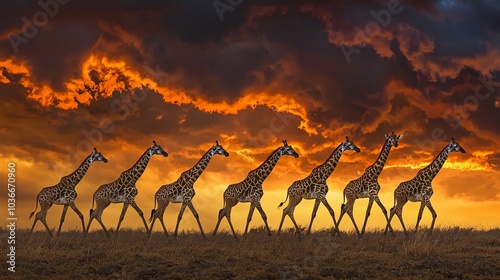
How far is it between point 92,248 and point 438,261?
36.4 feet

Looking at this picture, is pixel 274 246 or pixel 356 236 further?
pixel 356 236

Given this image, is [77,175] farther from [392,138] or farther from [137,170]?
[392,138]

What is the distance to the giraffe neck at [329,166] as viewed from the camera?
2762 centimetres

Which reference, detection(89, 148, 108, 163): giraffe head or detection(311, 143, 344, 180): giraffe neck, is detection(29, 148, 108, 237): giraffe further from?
detection(311, 143, 344, 180): giraffe neck

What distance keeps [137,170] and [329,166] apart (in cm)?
765

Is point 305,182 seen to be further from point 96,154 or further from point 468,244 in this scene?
point 96,154

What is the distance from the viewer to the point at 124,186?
27516 mm

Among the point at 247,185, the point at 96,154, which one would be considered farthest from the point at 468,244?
the point at 96,154

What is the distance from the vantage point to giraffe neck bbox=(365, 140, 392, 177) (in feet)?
91.0

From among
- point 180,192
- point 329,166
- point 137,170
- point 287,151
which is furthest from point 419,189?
point 137,170

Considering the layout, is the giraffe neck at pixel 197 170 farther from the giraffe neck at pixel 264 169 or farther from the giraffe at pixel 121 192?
the giraffe neck at pixel 264 169

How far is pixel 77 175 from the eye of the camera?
2794cm

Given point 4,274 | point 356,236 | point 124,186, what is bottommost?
point 4,274

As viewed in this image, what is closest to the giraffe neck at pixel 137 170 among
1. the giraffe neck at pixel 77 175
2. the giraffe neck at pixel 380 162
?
the giraffe neck at pixel 77 175
